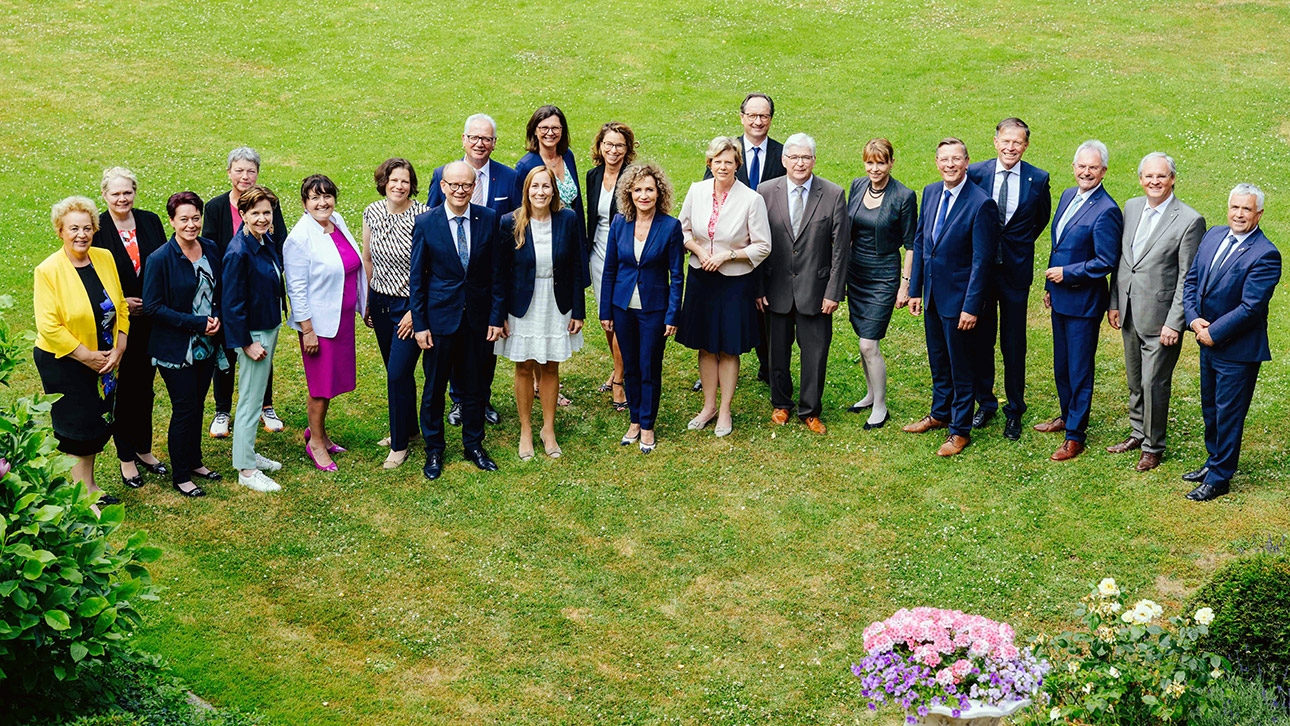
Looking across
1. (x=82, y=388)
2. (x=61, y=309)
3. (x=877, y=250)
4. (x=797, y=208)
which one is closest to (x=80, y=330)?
(x=61, y=309)

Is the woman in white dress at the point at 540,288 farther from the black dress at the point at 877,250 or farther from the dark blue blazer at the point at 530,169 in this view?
the black dress at the point at 877,250

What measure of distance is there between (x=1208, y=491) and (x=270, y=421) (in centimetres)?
819

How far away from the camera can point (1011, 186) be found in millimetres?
9992

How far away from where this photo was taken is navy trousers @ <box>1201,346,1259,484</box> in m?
8.79

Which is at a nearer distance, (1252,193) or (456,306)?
(1252,193)

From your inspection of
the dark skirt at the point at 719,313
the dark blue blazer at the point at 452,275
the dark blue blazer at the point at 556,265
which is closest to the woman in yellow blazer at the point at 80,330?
the dark blue blazer at the point at 452,275

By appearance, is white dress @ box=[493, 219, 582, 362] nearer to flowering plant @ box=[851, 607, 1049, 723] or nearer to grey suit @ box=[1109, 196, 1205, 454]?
grey suit @ box=[1109, 196, 1205, 454]

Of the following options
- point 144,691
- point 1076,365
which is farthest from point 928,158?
point 144,691

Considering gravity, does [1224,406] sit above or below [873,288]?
below

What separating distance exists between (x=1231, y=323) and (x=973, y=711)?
4728 millimetres

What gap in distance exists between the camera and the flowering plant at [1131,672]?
18.5 ft

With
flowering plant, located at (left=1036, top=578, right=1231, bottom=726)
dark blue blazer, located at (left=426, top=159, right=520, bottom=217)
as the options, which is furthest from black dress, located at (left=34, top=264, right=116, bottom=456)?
flowering plant, located at (left=1036, top=578, right=1231, bottom=726)

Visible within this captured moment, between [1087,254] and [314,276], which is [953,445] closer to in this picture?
[1087,254]

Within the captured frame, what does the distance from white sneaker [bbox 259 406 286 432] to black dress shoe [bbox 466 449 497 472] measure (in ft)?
6.54
